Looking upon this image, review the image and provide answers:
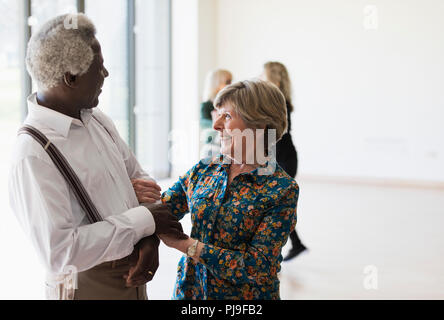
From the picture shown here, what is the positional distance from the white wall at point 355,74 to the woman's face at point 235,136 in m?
7.33

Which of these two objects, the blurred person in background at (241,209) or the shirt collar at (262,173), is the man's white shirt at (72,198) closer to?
the blurred person in background at (241,209)

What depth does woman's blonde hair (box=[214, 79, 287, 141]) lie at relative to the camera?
156cm

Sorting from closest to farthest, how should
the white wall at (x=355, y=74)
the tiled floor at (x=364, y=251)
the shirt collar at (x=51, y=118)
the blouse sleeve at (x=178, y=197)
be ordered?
the shirt collar at (x=51, y=118) → the blouse sleeve at (x=178, y=197) → the tiled floor at (x=364, y=251) → the white wall at (x=355, y=74)

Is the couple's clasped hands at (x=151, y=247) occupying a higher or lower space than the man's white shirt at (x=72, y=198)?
lower

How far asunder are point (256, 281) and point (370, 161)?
7.47m

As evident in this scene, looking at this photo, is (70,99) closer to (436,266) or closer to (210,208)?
(210,208)

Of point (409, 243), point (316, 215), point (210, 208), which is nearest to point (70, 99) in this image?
point (210, 208)

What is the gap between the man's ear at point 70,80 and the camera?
1365mm

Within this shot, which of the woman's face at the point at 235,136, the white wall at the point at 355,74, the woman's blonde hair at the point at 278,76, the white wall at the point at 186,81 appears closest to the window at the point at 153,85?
the white wall at the point at 186,81

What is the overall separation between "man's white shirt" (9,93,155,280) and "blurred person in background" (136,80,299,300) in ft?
0.60

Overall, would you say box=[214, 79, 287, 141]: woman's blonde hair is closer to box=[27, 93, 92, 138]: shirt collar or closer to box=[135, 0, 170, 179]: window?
box=[27, 93, 92, 138]: shirt collar

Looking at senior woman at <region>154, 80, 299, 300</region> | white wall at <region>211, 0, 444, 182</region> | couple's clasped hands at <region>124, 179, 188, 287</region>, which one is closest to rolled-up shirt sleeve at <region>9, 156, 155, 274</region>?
couple's clasped hands at <region>124, 179, 188, 287</region>

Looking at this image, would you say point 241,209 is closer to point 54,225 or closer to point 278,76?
point 54,225

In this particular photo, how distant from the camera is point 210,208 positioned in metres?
1.57
